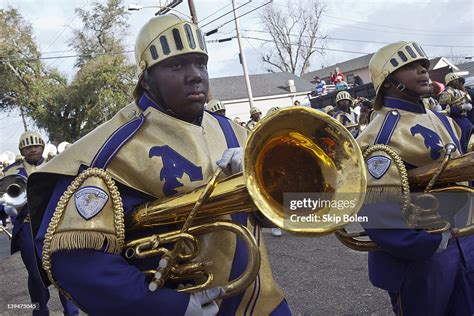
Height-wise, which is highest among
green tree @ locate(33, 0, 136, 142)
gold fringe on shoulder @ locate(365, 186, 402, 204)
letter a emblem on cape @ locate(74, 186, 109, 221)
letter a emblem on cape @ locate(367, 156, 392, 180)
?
green tree @ locate(33, 0, 136, 142)

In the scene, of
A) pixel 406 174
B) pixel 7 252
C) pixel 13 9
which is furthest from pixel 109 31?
pixel 406 174

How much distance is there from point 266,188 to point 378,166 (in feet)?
3.71

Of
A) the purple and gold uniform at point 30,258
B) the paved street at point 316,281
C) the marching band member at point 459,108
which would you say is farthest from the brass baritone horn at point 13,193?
the marching band member at point 459,108

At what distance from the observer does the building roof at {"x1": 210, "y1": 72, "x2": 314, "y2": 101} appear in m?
41.7

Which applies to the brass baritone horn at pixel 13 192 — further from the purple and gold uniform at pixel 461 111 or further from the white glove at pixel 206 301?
the purple and gold uniform at pixel 461 111

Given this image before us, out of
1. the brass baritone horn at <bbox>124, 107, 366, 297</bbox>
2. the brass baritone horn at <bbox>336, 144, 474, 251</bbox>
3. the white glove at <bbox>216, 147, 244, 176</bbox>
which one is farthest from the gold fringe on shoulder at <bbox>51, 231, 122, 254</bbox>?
the brass baritone horn at <bbox>336, 144, 474, 251</bbox>

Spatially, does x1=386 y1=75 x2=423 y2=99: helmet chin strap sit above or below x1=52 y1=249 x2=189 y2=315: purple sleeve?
above

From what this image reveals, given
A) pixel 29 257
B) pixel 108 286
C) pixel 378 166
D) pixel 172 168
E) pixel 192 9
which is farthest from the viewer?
pixel 192 9

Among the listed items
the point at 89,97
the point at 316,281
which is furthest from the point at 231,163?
the point at 89,97

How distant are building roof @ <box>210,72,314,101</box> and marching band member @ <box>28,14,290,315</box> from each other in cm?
3865

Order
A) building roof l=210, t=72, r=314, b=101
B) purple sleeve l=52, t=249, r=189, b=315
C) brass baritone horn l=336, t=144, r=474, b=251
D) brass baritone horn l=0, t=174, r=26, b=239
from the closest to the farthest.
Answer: purple sleeve l=52, t=249, r=189, b=315 < brass baritone horn l=336, t=144, r=474, b=251 < brass baritone horn l=0, t=174, r=26, b=239 < building roof l=210, t=72, r=314, b=101

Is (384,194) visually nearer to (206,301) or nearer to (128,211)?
(206,301)

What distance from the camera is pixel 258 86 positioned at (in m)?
43.8

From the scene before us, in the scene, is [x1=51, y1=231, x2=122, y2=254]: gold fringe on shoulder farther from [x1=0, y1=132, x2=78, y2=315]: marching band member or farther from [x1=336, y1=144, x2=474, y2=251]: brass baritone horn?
[x1=0, y1=132, x2=78, y2=315]: marching band member
